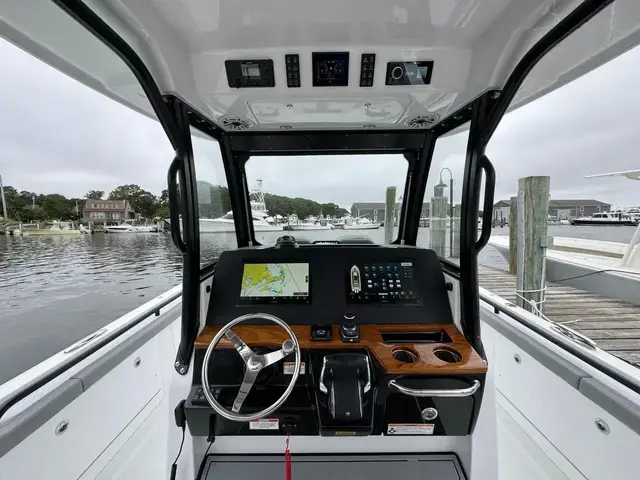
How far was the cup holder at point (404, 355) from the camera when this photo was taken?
4.48 ft

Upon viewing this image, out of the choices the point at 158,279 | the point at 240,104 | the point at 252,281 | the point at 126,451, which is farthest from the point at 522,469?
the point at 158,279

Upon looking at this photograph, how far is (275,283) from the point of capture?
171cm

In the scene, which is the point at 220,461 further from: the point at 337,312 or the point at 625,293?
the point at 625,293

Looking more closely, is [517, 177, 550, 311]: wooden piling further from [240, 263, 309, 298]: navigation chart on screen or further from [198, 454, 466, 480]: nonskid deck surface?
[240, 263, 309, 298]: navigation chart on screen

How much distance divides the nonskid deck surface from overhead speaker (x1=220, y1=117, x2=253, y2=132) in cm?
173

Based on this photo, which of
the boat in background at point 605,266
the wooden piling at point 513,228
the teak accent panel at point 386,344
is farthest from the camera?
the wooden piling at point 513,228

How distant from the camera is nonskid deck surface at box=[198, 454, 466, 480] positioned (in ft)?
4.39

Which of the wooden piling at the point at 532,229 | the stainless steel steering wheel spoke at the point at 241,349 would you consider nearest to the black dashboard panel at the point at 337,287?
the stainless steel steering wheel spoke at the point at 241,349

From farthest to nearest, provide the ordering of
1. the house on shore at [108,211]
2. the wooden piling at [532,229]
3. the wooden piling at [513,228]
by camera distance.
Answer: the wooden piling at [513,228] → the wooden piling at [532,229] → the house on shore at [108,211]

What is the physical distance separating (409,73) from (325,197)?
1.26 metres

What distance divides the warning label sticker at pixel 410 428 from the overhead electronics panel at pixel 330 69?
1511mm

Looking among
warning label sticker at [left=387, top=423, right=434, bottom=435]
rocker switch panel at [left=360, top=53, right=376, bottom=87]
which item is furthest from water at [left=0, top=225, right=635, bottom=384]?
rocker switch panel at [left=360, top=53, right=376, bottom=87]

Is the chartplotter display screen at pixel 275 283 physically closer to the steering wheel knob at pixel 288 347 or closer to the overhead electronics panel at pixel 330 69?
the steering wheel knob at pixel 288 347

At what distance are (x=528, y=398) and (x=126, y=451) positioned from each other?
2.01 m
